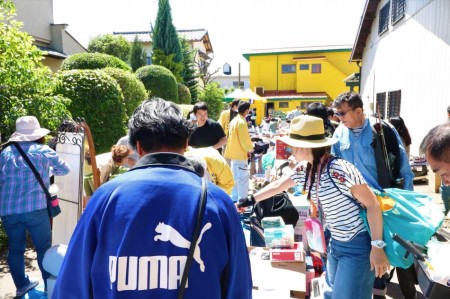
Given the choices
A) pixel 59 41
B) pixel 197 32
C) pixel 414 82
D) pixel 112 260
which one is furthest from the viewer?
pixel 197 32

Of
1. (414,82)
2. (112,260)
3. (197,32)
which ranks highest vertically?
(197,32)

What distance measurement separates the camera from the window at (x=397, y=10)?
33.8ft

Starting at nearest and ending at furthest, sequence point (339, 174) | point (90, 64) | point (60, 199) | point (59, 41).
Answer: point (339, 174), point (60, 199), point (90, 64), point (59, 41)

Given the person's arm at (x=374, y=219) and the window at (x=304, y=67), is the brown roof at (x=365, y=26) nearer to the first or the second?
the person's arm at (x=374, y=219)

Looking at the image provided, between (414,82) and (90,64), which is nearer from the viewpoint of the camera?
(414,82)

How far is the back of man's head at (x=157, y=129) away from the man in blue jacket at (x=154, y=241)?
55 mm

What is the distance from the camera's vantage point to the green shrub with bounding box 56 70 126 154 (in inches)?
254

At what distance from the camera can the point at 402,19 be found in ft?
33.5

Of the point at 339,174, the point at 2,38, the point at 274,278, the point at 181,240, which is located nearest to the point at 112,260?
the point at 181,240

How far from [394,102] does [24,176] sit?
35.0 ft

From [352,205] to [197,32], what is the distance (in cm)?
4278

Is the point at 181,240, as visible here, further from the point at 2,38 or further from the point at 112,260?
the point at 2,38

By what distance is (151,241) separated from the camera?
3.93ft

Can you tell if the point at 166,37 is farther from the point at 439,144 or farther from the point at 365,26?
the point at 439,144
